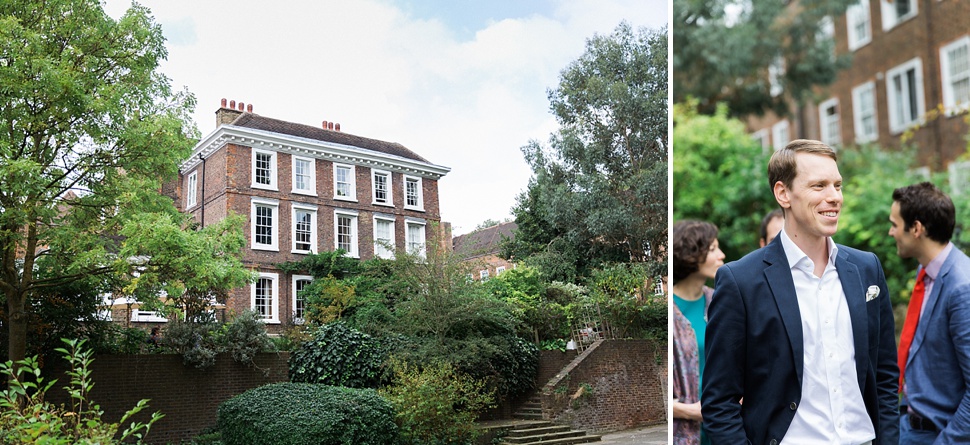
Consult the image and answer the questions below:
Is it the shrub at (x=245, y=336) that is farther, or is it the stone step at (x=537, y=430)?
the stone step at (x=537, y=430)

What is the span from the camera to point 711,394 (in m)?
1.69

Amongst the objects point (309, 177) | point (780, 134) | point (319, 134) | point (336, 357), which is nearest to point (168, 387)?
point (336, 357)

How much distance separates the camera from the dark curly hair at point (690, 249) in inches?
91.7

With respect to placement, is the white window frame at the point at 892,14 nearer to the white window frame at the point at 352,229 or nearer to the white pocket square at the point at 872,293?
the white window frame at the point at 352,229

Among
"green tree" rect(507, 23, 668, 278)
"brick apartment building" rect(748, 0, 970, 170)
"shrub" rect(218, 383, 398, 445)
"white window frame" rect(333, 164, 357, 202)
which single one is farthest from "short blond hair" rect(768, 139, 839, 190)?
"green tree" rect(507, 23, 668, 278)

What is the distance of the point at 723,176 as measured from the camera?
5.14 m

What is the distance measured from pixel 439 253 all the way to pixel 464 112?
125cm

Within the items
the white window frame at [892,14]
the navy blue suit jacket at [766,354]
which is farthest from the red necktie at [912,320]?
the white window frame at [892,14]

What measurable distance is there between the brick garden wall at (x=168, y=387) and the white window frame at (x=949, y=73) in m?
5.33

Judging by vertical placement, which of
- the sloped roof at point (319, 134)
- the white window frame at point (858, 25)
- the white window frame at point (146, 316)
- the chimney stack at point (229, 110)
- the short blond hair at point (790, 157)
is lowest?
the white window frame at point (146, 316)

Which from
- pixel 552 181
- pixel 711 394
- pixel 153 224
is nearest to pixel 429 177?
pixel 552 181

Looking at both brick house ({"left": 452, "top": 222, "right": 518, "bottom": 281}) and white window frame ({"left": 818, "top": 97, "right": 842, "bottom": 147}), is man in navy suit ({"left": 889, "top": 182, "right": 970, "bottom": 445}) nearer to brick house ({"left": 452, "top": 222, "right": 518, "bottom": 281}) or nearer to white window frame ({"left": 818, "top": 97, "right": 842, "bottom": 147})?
white window frame ({"left": 818, "top": 97, "right": 842, "bottom": 147})

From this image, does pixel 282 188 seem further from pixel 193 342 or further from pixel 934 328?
pixel 934 328

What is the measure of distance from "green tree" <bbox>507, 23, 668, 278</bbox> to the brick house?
0.13 m
